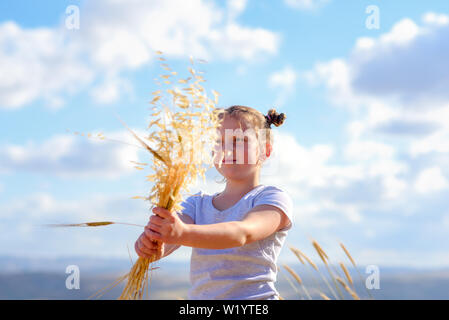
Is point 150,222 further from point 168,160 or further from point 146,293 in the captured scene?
point 146,293

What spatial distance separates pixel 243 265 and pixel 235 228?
0.46m

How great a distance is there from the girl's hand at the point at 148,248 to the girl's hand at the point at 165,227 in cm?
11

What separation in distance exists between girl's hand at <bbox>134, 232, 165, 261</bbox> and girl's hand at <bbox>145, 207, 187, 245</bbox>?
11 cm

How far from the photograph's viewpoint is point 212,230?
1792 millimetres

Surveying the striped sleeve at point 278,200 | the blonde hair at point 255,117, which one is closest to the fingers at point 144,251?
the striped sleeve at point 278,200

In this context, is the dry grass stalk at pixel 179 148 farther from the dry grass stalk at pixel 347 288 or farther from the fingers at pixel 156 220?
the dry grass stalk at pixel 347 288

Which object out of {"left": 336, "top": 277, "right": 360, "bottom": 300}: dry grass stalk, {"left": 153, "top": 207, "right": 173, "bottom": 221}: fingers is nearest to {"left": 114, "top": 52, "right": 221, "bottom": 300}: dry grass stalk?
{"left": 153, "top": 207, "right": 173, "bottom": 221}: fingers

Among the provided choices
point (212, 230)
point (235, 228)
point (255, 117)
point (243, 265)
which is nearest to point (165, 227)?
point (212, 230)

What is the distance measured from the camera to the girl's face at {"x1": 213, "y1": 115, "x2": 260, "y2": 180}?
246 centimetres

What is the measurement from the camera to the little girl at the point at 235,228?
178 cm

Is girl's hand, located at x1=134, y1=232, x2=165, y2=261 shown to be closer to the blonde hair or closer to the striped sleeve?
the striped sleeve
